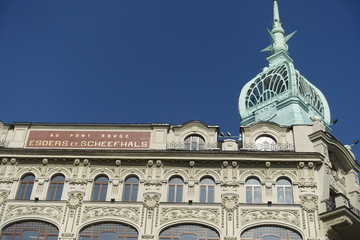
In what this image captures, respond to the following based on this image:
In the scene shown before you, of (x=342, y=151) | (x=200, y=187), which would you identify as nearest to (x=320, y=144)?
(x=342, y=151)

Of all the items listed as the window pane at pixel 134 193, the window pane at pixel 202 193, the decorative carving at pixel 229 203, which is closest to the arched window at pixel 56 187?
the window pane at pixel 134 193

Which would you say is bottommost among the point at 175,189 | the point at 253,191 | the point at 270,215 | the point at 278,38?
the point at 270,215

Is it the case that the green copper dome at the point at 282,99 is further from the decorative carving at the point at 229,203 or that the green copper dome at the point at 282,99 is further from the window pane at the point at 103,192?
the window pane at the point at 103,192

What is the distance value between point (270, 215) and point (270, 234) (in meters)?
1.18

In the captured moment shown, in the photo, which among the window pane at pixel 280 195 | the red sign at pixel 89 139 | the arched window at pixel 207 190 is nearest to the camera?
the window pane at pixel 280 195

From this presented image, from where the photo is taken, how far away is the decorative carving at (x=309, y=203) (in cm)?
3234

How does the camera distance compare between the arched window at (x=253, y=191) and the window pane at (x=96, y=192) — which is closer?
the arched window at (x=253, y=191)

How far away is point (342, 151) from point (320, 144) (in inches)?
102

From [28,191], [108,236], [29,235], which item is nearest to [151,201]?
[108,236]

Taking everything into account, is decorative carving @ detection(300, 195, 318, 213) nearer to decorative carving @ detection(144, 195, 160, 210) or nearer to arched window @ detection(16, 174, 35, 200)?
decorative carving @ detection(144, 195, 160, 210)

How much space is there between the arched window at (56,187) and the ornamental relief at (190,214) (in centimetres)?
679

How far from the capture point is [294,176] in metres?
34.0

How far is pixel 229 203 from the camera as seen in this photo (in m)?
32.8

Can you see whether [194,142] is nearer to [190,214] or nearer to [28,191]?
[190,214]
